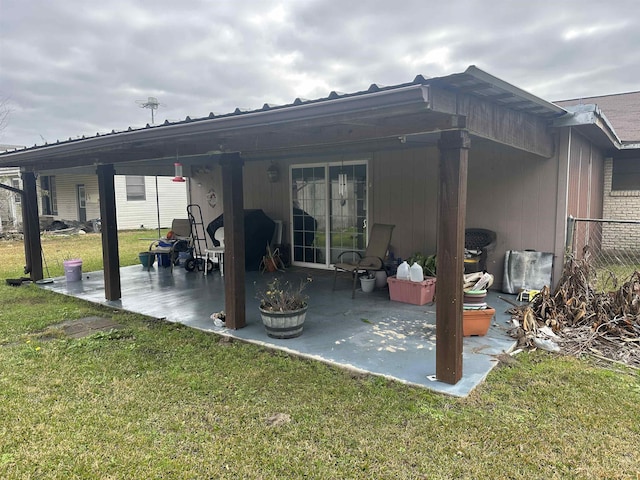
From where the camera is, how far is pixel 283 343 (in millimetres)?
4098

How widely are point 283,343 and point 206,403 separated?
4.00 feet

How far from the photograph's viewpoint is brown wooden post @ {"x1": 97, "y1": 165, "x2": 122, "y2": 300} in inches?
227

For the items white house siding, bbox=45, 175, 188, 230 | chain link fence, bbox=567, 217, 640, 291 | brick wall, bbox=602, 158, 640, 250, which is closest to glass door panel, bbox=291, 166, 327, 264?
chain link fence, bbox=567, 217, 640, 291

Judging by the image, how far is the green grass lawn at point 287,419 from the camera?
227 cm

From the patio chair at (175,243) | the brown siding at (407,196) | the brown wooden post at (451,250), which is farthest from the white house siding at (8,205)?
the brown wooden post at (451,250)

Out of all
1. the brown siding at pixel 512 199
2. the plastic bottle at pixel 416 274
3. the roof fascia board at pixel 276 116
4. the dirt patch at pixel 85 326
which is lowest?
the dirt patch at pixel 85 326

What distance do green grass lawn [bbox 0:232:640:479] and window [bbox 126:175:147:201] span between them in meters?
14.7

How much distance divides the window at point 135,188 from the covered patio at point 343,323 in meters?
10.9

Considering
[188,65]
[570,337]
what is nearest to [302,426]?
[570,337]

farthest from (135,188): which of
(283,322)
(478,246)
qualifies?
(283,322)

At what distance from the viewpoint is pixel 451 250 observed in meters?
3.04

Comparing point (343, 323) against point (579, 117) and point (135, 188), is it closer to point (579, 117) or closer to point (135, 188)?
point (579, 117)

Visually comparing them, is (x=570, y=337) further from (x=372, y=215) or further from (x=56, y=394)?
(x=56, y=394)

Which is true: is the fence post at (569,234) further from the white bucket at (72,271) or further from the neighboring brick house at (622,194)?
the white bucket at (72,271)
